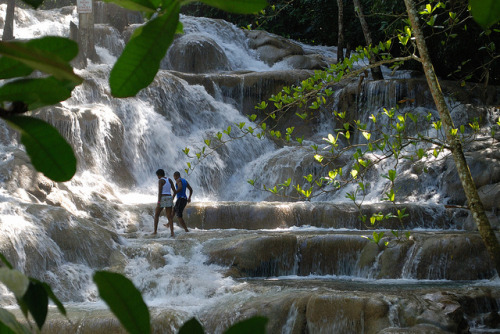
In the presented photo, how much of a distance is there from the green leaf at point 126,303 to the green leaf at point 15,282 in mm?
58

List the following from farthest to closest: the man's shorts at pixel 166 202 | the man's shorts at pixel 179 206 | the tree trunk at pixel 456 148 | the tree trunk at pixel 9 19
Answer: the tree trunk at pixel 9 19, the man's shorts at pixel 179 206, the man's shorts at pixel 166 202, the tree trunk at pixel 456 148

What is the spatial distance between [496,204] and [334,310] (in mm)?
5602

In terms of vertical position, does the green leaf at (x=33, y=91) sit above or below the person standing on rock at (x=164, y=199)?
below

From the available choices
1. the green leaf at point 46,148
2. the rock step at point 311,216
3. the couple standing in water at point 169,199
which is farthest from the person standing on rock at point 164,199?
the green leaf at point 46,148

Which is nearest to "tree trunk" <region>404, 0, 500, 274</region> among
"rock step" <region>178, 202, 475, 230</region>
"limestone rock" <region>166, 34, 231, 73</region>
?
"rock step" <region>178, 202, 475, 230</region>

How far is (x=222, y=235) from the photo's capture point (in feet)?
33.9

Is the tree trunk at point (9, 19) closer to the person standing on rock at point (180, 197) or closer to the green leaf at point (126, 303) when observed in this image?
the person standing on rock at point (180, 197)

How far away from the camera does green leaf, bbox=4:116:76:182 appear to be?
0.51 metres

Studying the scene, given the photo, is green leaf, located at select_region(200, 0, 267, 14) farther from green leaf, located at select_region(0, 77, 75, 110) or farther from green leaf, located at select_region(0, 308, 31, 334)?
green leaf, located at select_region(0, 308, 31, 334)

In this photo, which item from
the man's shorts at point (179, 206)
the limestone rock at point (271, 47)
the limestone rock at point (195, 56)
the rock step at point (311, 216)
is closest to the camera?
the man's shorts at point (179, 206)

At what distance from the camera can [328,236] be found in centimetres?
953

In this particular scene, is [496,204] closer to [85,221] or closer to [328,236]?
[328,236]

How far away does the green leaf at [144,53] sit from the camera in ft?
1.69

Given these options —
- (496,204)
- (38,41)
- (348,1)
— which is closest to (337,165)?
(496,204)
